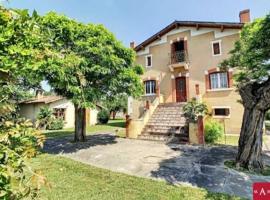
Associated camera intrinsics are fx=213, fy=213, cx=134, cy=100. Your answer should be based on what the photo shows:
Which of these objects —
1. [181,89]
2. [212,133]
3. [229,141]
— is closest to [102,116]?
[181,89]

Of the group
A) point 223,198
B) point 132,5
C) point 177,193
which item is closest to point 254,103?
point 223,198

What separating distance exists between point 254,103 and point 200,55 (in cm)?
1113

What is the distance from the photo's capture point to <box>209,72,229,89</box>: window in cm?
1625

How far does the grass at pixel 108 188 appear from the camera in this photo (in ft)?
17.5

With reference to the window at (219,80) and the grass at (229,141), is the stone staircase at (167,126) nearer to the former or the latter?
the grass at (229,141)

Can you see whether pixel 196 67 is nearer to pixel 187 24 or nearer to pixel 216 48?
pixel 216 48

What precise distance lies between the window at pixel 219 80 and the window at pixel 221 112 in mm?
1666

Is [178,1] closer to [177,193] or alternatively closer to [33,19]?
[177,193]

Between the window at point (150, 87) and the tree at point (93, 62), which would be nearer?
the tree at point (93, 62)

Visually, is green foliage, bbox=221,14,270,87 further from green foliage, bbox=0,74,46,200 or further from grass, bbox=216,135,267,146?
green foliage, bbox=0,74,46,200

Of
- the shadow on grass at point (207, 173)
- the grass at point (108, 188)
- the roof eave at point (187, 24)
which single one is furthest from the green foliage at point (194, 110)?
the grass at point (108, 188)

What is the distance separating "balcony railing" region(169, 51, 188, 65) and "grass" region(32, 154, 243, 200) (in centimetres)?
1334

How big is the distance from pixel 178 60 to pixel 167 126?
273 inches

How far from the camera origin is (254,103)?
7141 millimetres
